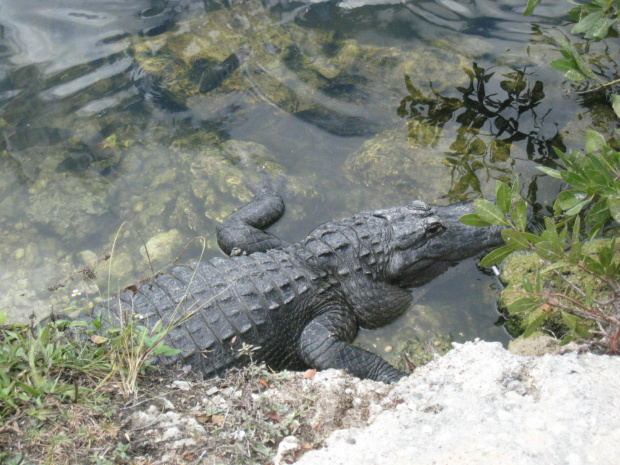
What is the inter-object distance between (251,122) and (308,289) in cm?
227

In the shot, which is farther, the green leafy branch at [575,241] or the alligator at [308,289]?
the alligator at [308,289]

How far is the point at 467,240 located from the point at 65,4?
5511 millimetres

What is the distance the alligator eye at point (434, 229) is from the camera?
13.3ft

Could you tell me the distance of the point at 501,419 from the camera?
2.07 meters

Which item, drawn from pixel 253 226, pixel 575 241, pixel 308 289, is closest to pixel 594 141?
pixel 575 241

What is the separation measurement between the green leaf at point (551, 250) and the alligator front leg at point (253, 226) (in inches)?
103

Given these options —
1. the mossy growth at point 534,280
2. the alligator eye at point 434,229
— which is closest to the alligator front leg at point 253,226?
the alligator eye at point 434,229

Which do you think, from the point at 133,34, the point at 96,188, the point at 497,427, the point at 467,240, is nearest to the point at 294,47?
the point at 133,34

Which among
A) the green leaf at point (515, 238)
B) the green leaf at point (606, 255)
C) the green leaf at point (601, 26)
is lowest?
the green leaf at point (606, 255)

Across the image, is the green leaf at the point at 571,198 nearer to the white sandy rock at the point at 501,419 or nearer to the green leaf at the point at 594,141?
the green leaf at the point at 594,141

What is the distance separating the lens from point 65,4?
5.81 metres

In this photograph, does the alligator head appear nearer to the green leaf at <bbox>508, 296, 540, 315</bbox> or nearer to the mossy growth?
the mossy growth

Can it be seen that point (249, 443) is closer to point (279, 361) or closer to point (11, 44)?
point (279, 361)

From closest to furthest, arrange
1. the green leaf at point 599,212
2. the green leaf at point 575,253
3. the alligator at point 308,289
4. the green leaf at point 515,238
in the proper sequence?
the green leaf at point 575,253 < the green leaf at point 515,238 < the green leaf at point 599,212 < the alligator at point 308,289
